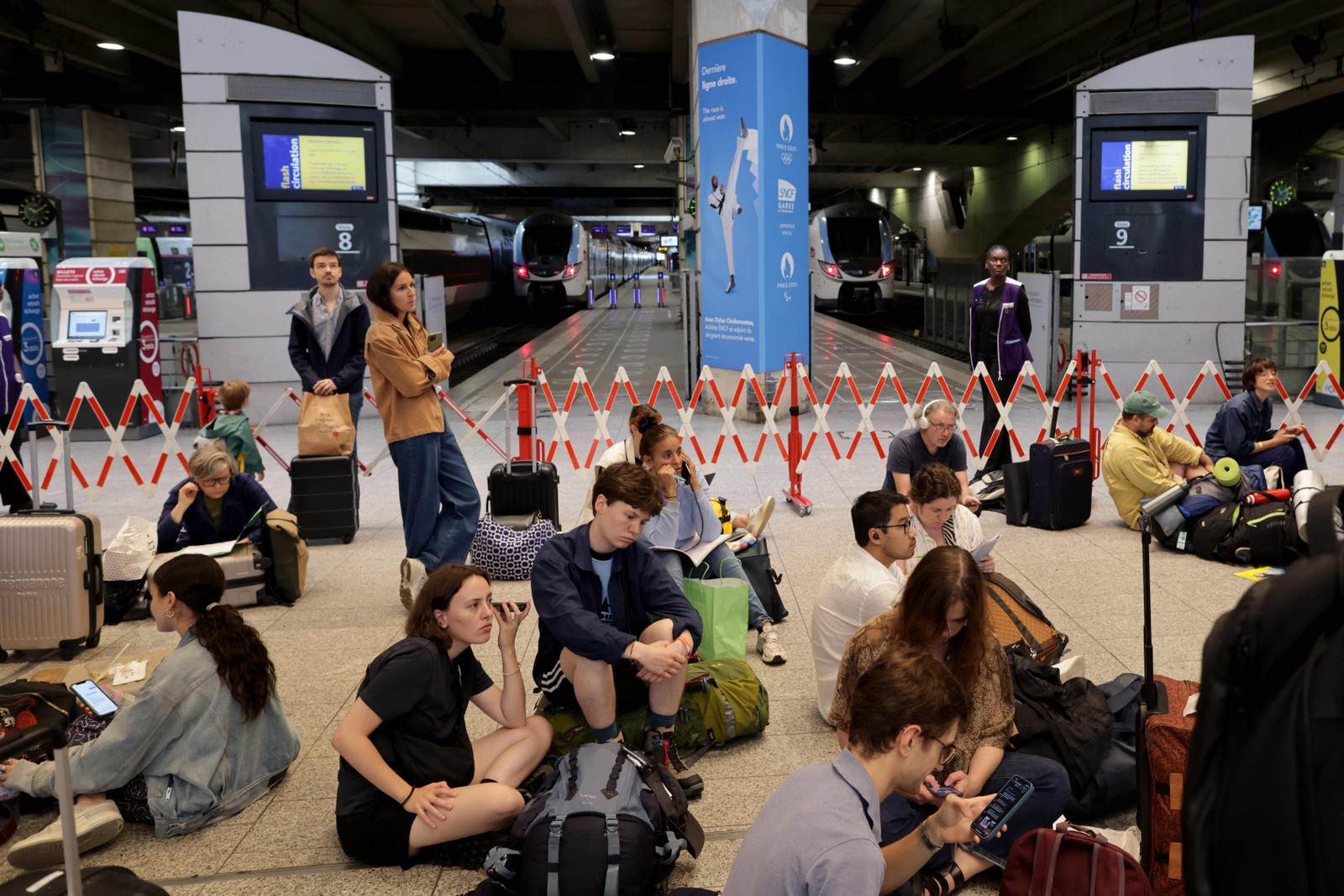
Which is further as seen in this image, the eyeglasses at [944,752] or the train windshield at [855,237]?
the train windshield at [855,237]

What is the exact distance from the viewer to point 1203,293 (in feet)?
51.2

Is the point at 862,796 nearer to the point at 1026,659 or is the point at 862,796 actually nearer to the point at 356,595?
the point at 1026,659

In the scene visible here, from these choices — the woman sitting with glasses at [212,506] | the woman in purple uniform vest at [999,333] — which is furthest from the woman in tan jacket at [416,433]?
the woman in purple uniform vest at [999,333]

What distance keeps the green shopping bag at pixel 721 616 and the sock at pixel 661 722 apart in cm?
108

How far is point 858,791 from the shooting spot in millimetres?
2715

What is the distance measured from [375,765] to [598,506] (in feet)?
4.16

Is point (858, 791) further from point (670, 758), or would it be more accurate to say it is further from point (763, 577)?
point (763, 577)

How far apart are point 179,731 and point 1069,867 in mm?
3135

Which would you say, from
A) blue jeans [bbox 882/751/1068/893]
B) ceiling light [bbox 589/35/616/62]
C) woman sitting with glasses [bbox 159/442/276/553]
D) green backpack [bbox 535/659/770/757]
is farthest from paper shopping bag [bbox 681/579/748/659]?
ceiling light [bbox 589/35/616/62]

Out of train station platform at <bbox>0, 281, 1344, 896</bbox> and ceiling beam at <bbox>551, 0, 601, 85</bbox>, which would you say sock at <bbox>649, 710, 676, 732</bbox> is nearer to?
train station platform at <bbox>0, 281, 1344, 896</bbox>

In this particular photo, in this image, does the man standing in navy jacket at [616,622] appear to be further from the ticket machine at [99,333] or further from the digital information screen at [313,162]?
the ticket machine at [99,333]

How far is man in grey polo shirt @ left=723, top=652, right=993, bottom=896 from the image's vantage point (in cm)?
254

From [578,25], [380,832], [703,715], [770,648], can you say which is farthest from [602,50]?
[380,832]

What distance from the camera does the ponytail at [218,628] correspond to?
4395 millimetres
